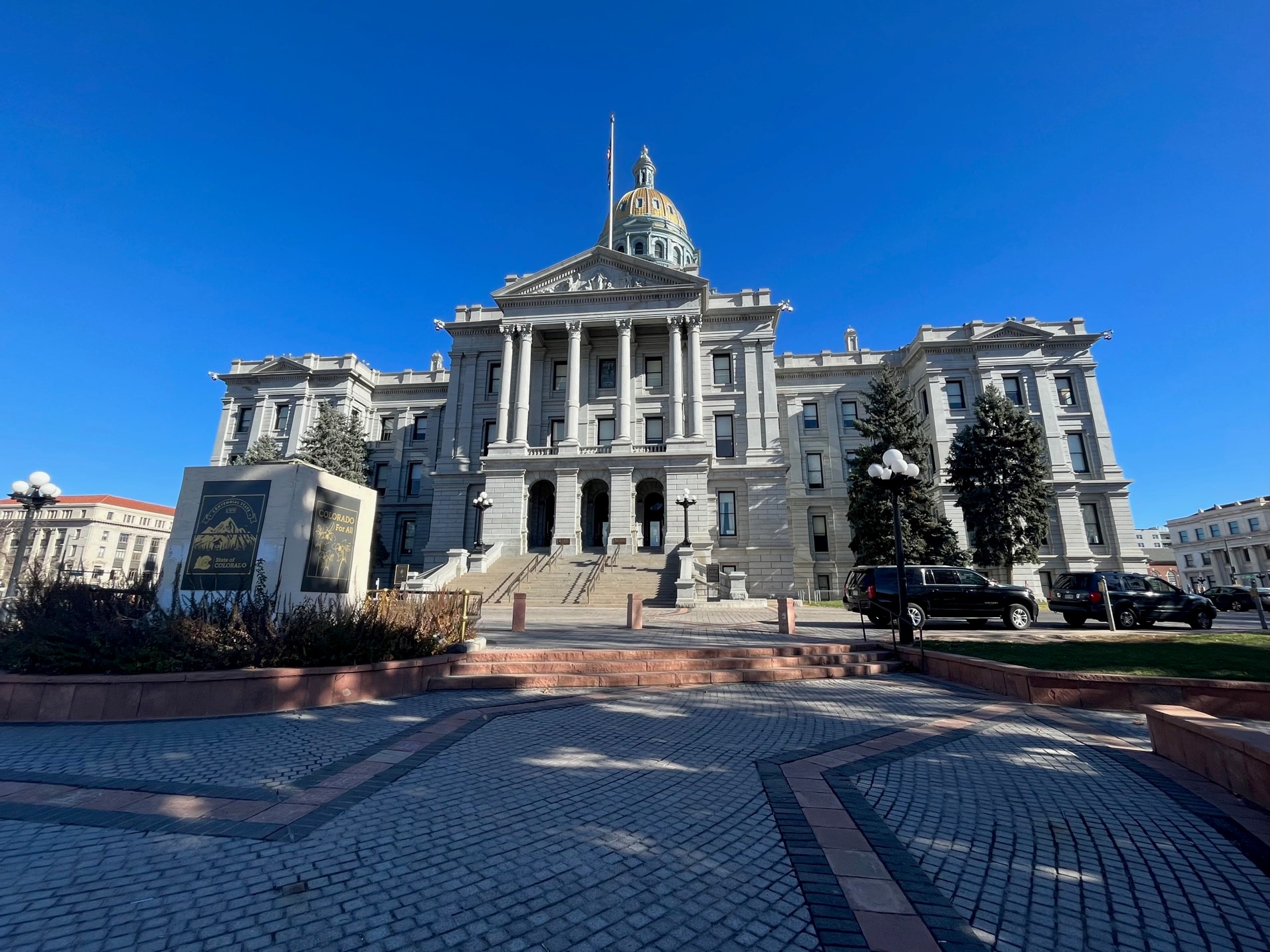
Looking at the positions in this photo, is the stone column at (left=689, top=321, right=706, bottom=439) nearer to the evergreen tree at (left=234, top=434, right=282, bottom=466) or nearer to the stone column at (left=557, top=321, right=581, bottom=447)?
the stone column at (left=557, top=321, right=581, bottom=447)

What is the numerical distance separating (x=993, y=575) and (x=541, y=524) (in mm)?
27771

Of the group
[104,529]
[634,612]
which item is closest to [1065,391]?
[634,612]

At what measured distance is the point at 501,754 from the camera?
16.9 ft

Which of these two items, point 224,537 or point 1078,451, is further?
point 1078,451

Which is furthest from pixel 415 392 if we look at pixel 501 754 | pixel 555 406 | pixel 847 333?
pixel 501 754

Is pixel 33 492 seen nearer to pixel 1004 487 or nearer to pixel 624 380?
pixel 624 380

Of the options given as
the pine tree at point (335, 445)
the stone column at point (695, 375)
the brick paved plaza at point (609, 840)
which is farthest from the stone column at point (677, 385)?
the brick paved plaza at point (609, 840)

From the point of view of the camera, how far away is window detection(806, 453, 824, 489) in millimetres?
39250

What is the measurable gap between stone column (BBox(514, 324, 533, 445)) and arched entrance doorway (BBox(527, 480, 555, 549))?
3.04 m

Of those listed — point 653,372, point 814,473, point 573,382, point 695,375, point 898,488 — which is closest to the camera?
point 898,488

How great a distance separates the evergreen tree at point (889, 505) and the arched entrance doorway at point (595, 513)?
14757 mm

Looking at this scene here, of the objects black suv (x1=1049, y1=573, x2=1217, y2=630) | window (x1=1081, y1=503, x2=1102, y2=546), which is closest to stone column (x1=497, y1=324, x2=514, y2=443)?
black suv (x1=1049, y1=573, x2=1217, y2=630)

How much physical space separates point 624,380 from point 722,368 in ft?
24.6

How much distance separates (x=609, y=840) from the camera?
346 centimetres
